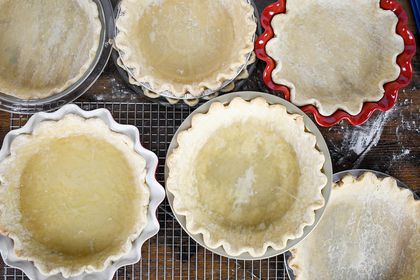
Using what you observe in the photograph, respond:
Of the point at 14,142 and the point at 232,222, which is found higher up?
the point at 14,142

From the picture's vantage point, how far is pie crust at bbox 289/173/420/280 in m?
1.73

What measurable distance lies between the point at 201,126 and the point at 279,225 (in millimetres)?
381

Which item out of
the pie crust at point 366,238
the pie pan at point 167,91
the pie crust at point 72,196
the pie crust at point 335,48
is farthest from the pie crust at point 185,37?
the pie crust at point 366,238

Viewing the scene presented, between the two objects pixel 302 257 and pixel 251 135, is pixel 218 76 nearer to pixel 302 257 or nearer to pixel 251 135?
pixel 251 135

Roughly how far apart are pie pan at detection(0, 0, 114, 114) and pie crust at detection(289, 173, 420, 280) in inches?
33.6

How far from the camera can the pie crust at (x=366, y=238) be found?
5.68 feet

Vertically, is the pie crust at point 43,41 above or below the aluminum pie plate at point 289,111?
above

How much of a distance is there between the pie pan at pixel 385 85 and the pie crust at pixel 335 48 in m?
0.03

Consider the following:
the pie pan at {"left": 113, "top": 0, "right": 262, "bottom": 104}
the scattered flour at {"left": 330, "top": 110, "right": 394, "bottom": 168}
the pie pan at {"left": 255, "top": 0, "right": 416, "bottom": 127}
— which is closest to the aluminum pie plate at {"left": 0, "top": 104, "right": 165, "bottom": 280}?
the pie pan at {"left": 113, "top": 0, "right": 262, "bottom": 104}

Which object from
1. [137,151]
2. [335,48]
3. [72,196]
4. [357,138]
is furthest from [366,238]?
[72,196]

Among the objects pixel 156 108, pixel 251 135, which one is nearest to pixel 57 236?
pixel 156 108

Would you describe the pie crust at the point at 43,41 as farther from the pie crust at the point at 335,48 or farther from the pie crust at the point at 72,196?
the pie crust at the point at 335,48

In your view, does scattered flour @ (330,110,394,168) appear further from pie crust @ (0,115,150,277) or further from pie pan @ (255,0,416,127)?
pie crust @ (0,115,150,277)

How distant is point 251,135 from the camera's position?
168 centimetres
